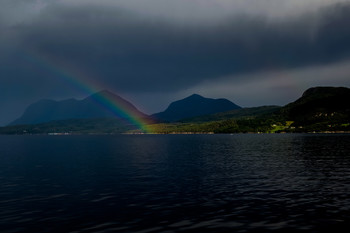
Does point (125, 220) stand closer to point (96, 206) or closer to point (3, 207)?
point (96, 206)

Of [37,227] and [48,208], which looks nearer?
[37,227]

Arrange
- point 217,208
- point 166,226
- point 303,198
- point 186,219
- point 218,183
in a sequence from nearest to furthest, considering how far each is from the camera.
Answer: point 166,226, point 186,219, point 217,208, point 303,198, point 218,183

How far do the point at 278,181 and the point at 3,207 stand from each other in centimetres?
4419

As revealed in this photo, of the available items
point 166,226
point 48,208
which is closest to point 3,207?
point 48,208

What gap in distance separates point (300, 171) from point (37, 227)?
56231 millimetres

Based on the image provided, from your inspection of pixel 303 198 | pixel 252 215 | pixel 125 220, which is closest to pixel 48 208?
pixel 125 220

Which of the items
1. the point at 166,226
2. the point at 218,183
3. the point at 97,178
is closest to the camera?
the point at 166,226

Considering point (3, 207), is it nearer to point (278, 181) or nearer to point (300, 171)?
point (278, 181)

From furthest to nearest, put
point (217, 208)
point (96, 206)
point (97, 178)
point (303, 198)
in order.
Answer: point (97, 178), point (303, 198), point (96, 206), point (217, 208)

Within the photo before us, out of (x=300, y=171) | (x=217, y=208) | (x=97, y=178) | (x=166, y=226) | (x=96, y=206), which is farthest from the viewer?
(x=300, y=171)

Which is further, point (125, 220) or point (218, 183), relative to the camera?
point (218, 183)

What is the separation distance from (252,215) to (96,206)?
19.5 m

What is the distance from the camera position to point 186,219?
31.8m

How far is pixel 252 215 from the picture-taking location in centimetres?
3294
